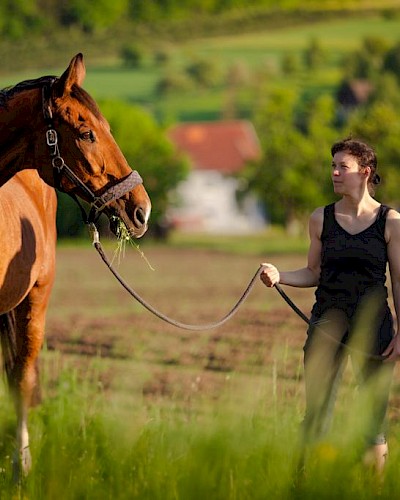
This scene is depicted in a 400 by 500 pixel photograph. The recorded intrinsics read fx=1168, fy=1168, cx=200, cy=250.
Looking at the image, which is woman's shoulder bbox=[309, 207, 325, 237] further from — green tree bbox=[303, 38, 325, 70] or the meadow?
green tree bbox=[303, 38, 325, 70]

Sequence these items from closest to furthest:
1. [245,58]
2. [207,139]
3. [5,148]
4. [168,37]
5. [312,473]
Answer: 1. [312,473]
2. [5,148]
3. [207,139]
4. [245,58]
5. [168,37]

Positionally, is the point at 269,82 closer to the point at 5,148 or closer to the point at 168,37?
the point at 168,37

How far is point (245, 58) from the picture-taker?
131625 mm

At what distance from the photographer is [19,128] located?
17.6 feet

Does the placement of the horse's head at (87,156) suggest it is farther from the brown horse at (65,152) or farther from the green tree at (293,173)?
the green tree at (293,173)

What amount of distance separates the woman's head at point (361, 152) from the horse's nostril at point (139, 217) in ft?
2.88

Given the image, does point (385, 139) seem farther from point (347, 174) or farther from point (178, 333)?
point (347, 174)

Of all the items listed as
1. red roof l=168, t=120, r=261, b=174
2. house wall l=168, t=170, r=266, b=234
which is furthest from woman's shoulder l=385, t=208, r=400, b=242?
red roof l=168, t=120, r=261, b=174

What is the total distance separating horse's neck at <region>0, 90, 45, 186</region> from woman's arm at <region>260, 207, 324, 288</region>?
4.01ft

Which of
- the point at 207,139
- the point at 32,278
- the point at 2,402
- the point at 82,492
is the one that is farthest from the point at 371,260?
the point at 207,139

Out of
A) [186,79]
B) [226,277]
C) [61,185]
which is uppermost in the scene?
[186,79]

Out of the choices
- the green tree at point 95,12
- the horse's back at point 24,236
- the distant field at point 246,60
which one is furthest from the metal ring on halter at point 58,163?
the distant field at point 246,60

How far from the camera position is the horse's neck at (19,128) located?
17.5ft

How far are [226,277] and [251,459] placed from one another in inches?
951
